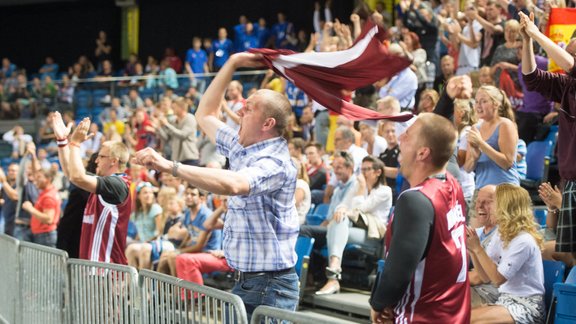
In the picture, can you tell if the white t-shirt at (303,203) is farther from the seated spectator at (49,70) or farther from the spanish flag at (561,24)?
the seated spectator at (49,70)

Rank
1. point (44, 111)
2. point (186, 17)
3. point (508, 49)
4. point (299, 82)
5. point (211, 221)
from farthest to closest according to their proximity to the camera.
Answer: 1. point (186, 17)
2. point (44, 111)
3. point (508, 49)
4. point (211, 221)
5. point (299, 82)

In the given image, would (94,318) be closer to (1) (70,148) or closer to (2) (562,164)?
(1) (70,148)

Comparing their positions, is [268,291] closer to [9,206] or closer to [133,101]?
[9,206]

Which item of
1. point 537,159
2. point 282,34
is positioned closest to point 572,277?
point 537,159

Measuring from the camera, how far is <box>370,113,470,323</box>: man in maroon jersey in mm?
3201

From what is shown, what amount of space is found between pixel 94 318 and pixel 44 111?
15.2m

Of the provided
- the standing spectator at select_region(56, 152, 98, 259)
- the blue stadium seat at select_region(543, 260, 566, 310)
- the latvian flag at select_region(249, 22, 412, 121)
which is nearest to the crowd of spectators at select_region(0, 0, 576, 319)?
the blue stadium seat at select_region(543, 260, 566, 310)

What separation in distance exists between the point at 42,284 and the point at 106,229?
58 centimetres

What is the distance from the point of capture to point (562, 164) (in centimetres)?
544

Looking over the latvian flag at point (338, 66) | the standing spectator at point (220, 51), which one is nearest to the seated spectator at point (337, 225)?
the latvian flag at point (338, 66)

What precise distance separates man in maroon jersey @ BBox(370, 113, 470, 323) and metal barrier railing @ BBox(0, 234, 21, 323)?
12.8ft

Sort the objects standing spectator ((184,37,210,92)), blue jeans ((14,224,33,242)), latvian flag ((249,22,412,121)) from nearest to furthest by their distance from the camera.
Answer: latvian flag ((249,22,412,121))
blue jeans ((14,224,33,242))
standing spectator ((184,37,210,92))

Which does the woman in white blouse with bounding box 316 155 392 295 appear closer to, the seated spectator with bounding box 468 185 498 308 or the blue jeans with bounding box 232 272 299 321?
the seated spectator with bounding box 468 185 498 308

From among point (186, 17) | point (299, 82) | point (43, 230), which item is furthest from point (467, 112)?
point (186, 17)
